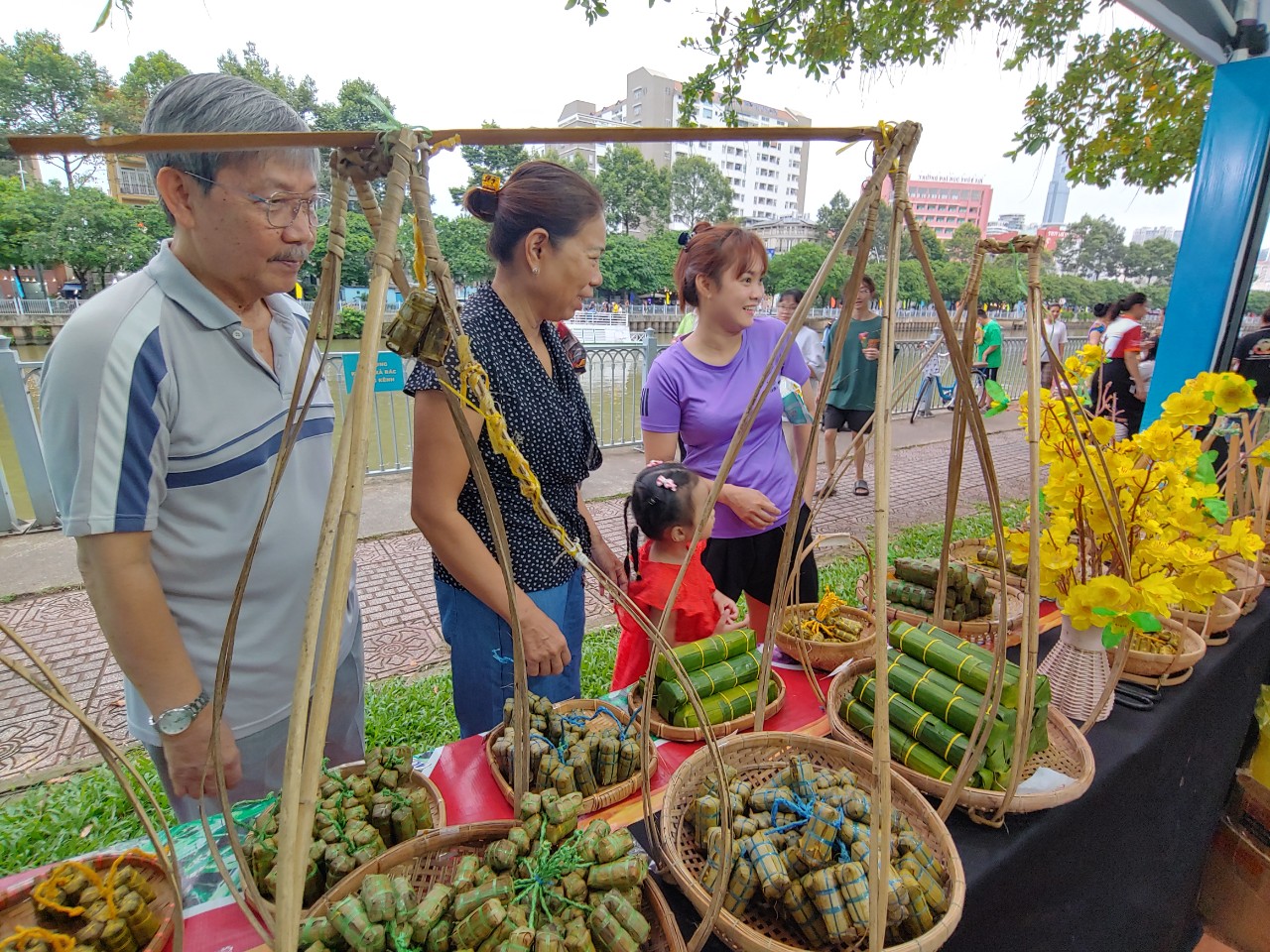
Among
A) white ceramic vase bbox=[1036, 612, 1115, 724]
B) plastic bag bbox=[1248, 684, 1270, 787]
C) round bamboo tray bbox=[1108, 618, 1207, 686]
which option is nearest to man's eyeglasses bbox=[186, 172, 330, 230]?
white ceramic vase bbox=[1036, 612, 1115, 724]

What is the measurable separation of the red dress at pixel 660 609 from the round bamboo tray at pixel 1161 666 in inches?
41.1

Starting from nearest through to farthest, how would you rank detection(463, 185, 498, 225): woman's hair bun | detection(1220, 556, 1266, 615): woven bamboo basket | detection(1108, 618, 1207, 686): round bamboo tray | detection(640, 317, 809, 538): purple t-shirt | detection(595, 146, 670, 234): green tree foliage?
1. detection(463, 185, 498, 225): woman's hair bun
2. detection(1108, 618, 1207, 686): round bamboo tray
3. detection(1220, 556, 1266, 615): woven bamboo basket
4. detection(640, 317, 809, 538): purple t-shirt
5. detection(595, 146, 670, 234): green tree foliage

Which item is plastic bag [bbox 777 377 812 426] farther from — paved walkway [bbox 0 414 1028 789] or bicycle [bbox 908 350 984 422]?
bicycle [bbox 908 350 984 422]

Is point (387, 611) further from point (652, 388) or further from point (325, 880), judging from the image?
point (325, 880)

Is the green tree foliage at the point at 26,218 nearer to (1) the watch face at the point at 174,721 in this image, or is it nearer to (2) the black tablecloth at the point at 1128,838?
(1) the watch face at the point at 174,721

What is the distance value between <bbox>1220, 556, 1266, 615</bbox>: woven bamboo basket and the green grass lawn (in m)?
2.27

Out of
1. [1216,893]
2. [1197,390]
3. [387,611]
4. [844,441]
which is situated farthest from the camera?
[844,441]

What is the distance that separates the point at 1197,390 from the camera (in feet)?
5.12

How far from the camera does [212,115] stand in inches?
39.5

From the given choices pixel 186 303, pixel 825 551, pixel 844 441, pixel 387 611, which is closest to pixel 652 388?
pixel 186 303

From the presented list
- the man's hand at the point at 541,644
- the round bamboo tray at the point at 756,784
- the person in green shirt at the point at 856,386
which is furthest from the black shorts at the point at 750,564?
the person in green shirt at the point at 856,386

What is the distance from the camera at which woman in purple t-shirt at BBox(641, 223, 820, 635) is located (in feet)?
6.66

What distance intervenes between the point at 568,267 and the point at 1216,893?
2807 millimetres

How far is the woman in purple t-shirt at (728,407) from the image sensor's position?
2.03m
